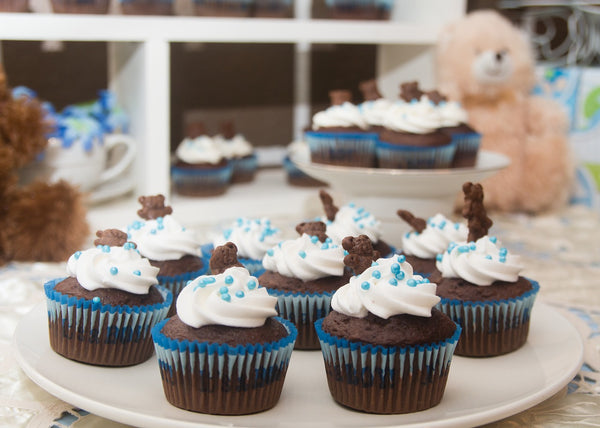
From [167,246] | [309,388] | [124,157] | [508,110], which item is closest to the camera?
[309,388]

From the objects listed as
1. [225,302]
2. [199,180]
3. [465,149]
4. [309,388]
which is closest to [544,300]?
[465,149]

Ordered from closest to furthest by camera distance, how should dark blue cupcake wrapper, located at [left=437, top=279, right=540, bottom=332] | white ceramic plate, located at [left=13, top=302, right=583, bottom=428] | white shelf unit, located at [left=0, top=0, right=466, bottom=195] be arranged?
white ceramic plate, located at [left=13, top=302, right=583, bottom=428] → dark blue cupcake wrapper, located at [left=437, top=279, right=540, bottom=332] → white shelf unit, located at [left=0, top=0, right=466, bottom=195]

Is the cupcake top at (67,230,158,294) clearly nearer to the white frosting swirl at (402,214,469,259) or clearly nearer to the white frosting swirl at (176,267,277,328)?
the white frosting swirl at (176,267,277,328)

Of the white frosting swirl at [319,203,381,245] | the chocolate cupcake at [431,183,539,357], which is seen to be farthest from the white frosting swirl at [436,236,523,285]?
the white frosting swirl at [319,203,381,245]

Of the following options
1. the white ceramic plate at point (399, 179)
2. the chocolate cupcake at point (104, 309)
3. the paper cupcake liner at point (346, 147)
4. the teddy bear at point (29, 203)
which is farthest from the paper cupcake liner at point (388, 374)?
the teddy bear at point (29, 203)

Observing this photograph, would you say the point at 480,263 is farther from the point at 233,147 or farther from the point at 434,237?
the point at 233,147

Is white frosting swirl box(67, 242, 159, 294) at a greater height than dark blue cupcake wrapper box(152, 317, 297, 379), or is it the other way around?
white frosting swirl box(67, 242, 159, 294)

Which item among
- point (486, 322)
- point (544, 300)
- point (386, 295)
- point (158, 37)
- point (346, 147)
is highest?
point (158, 37)

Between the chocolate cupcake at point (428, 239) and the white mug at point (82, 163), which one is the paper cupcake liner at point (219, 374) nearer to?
the chocolate cupcake at point (428, 239)
